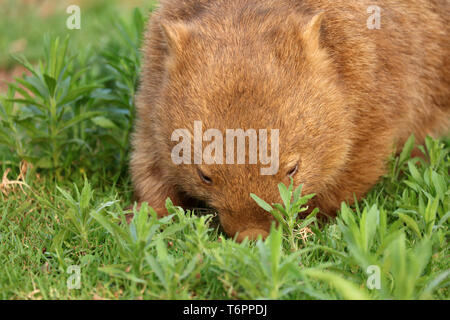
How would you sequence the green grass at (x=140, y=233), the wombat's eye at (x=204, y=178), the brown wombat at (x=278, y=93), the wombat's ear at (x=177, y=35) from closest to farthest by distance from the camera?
1. the green grass at (x=140, y=233)
2. the brown wombat at (x=278, y=93)
3. the wombat's eye at (x=204, y=178)
4. the wombat's ear at (x=177, y=35)

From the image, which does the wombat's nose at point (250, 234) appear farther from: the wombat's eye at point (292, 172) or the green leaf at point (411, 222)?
the green leaf at point (411, 222)

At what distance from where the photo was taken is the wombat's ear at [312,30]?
3.46 metres

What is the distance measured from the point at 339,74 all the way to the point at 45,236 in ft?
6.17

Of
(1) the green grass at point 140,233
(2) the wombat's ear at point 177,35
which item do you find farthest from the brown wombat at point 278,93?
(1) the green grass at point 140,233

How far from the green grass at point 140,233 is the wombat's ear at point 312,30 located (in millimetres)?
798

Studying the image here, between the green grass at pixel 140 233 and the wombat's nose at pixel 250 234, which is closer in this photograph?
the green grass at pixel 140 233

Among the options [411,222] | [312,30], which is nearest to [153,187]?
[312,30]

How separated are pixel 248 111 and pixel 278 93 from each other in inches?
7.6

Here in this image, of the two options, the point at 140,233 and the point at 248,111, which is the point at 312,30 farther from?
the point at 140,233

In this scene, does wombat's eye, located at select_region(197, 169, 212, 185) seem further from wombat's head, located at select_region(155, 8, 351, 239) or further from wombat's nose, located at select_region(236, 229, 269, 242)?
wombat's nose, located at select_region(236, 229, 269, 242)

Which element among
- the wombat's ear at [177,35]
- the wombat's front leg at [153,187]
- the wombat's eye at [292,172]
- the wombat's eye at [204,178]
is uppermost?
the wombat's ear at [177,35]

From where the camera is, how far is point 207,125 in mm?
3248

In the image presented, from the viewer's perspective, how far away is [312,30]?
11.5 feet

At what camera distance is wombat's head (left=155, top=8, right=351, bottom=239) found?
321cm
